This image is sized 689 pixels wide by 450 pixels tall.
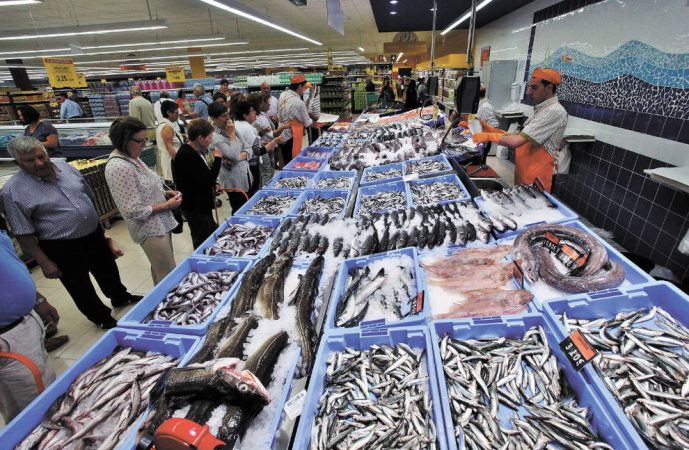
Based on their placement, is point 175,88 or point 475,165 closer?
point 475,165

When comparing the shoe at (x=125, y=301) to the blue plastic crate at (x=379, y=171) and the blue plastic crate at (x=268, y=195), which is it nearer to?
the blue plastic crate at (x=268, y=195)

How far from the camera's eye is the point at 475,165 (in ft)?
20.8

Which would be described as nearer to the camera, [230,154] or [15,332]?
[15,332]

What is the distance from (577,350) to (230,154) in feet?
14.8

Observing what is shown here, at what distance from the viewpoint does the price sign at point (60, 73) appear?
9.60 m

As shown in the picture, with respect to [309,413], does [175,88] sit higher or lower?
higher

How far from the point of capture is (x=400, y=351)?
202 centimetres

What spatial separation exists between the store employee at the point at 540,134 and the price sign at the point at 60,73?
11813 mm

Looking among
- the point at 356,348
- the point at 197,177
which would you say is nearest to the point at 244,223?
the point at 197,177

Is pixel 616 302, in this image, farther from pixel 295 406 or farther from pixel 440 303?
pixel 295 406

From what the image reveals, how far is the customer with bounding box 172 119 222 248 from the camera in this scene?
352cm

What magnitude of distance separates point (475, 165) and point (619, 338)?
192 inches

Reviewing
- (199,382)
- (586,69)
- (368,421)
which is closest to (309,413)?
(368,421)

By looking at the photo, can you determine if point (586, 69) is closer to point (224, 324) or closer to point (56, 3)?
point (224, 324)
